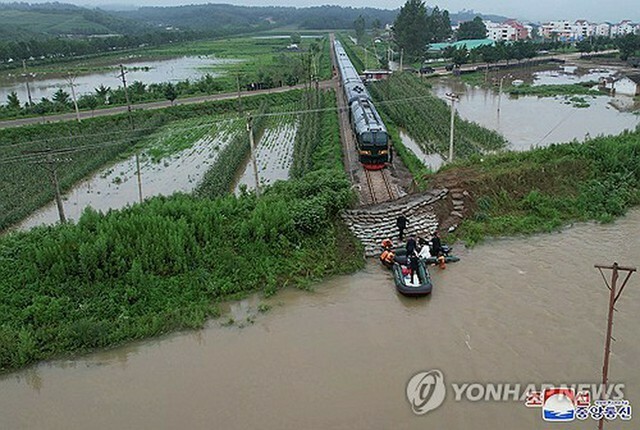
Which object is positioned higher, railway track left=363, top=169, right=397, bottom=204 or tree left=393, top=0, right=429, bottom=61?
tree left=393, top=0, right=429, bottom=61

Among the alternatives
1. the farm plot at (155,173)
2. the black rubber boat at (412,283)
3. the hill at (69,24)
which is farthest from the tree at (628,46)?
the hill at (69,24)

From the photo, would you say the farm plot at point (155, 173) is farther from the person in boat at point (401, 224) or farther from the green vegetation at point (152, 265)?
the person in boat at point (401, 224)

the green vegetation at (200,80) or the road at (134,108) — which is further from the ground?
the green vegetation at (200,80)

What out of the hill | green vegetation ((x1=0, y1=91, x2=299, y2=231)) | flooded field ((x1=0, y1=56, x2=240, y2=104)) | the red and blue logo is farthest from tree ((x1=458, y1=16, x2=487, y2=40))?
the red and blue logo

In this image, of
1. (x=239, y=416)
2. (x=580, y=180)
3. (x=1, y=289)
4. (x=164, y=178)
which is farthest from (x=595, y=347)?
(x=164, y=178)

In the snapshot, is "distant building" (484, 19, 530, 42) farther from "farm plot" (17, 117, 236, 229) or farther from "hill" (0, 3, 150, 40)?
"farm plot" (17, 117, 236, 229)

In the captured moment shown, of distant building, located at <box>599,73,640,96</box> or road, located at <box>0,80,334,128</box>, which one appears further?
distant building, located at <box>599,73,640,96</box>
